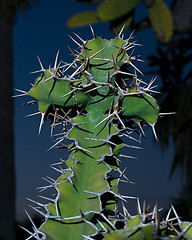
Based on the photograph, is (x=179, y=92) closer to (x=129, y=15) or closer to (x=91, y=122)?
(x=129, y=15)

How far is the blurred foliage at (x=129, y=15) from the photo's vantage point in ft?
15.8

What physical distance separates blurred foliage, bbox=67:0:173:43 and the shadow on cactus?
379 centimetres

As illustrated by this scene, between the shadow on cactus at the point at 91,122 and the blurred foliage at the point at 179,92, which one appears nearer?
the shadow on cactus at the point at 91,122

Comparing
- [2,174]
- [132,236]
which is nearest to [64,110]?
[132,236]

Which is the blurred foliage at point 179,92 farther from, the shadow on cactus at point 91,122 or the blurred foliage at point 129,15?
the shadow on cactus at point 91,122

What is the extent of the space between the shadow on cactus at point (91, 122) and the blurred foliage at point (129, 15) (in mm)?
3789

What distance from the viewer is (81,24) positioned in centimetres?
555

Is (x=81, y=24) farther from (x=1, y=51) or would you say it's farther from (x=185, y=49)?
(x=185, y=49)

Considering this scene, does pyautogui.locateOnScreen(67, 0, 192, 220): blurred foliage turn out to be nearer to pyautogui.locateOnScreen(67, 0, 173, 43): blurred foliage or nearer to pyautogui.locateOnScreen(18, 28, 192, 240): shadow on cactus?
pyautogui.locateOnScreen(67, 0, 173, 43): blurred foliage

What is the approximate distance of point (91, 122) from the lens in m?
1.07

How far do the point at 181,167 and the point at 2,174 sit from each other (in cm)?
695

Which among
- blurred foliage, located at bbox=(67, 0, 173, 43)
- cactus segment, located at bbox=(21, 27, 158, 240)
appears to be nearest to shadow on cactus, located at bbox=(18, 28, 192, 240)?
cactus segment, located at bbox=(21, 27, 158, 240)

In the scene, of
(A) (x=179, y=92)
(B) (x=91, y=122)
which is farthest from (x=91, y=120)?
(A) (x=179, y=92)

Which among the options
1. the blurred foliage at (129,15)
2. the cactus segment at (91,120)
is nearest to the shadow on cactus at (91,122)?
the cactus segment at (91,120)
